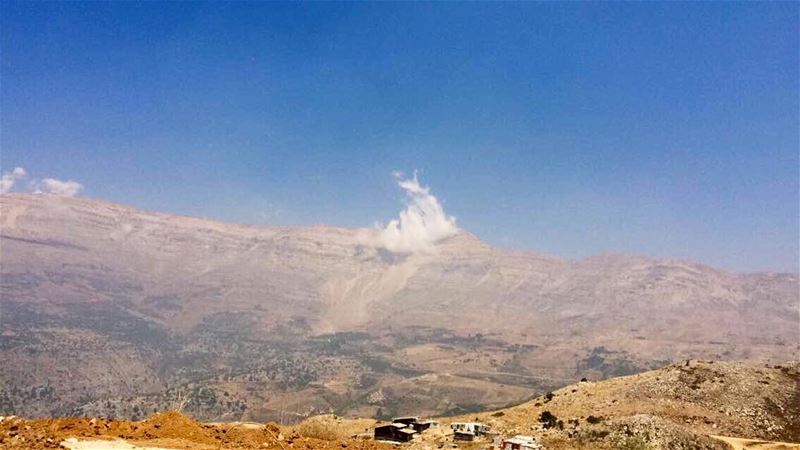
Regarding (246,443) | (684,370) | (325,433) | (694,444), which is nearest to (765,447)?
(694,444)

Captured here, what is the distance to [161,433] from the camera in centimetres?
2702

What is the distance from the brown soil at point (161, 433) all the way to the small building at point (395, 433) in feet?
93.1

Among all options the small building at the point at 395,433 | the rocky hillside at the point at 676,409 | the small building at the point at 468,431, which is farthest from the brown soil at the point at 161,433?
the rocky hillside at the point at 676,409

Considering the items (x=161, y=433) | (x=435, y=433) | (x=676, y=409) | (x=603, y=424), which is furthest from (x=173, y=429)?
(x=676, y=409)

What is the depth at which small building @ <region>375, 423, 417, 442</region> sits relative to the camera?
5600 cm

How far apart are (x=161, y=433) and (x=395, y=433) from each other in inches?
1369

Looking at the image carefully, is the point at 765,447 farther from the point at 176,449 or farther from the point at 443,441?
the point at 176,449

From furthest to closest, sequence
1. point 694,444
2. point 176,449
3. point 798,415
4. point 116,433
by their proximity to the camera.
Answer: point 798,415
point 694,444
point 116,433
point 176,449

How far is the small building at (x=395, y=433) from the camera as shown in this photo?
2205 inches

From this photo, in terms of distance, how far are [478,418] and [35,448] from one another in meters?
54.5

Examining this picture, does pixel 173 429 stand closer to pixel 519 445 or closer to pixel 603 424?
pixel 519 445

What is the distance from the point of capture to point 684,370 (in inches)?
2977

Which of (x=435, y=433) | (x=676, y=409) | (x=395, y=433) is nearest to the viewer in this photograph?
(x=395, y=433)

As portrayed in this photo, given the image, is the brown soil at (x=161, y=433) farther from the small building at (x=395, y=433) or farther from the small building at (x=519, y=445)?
the small building at (x=395, y=433)
